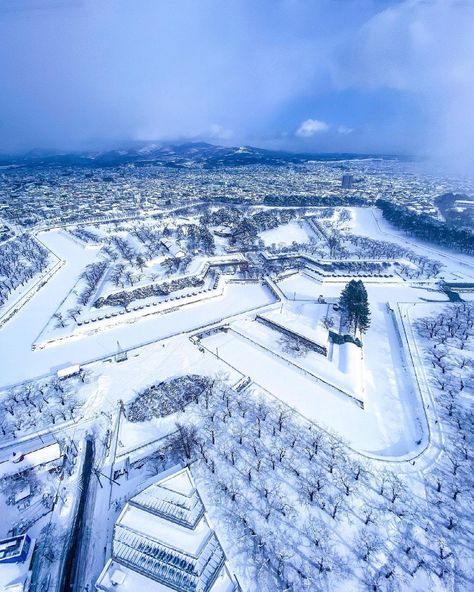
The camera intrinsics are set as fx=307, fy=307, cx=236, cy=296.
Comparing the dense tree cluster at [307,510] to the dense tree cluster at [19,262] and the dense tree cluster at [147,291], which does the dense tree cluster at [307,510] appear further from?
the dense tree cluster at [19,262]

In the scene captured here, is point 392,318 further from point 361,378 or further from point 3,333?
point 3,333

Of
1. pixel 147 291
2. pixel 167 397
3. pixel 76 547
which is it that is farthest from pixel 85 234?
pixel 76 547

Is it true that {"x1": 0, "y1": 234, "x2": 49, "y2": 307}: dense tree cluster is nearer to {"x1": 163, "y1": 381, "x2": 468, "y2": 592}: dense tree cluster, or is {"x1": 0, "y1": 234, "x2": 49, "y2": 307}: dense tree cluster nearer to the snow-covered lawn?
{"x1": 163, "y1": 381, "x2": 468, "y2": 592}: dense tree cluster

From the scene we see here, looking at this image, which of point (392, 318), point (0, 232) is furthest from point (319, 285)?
point (0, 232)

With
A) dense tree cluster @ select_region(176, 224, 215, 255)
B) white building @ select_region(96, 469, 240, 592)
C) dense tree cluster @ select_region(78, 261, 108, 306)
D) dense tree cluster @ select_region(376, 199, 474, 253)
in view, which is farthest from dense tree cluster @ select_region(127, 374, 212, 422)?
dense tree cluster @ select_region(376, 199, 474, 253)

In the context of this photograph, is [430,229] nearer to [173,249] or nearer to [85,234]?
[173,249]

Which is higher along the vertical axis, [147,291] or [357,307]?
[357,307]
